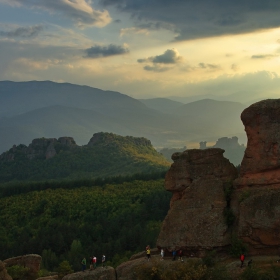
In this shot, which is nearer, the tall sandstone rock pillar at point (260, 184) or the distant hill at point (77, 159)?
the tall sandstone rock pillar at point (260, 184)

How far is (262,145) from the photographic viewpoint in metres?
37.2

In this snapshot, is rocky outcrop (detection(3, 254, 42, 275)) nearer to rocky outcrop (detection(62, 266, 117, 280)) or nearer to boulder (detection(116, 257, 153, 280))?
rocky outcrop (detection(62, 266, 117, 280))

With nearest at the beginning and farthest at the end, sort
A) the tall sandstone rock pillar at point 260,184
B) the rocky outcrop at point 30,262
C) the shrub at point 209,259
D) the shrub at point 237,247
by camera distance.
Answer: the tall sandstone rock pillar at point 260,184 < the shrub at point 209,259 < the shrub at point 237,247 < the rocky outcrop at point 30,262

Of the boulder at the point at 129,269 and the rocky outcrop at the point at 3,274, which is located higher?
the boulder at the point at 129,269

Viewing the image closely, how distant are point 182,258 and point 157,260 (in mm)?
1872

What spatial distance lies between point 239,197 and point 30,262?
2165 centimetres

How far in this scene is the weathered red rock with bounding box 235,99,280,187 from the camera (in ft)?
120

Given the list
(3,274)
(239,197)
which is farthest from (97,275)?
(239,197)

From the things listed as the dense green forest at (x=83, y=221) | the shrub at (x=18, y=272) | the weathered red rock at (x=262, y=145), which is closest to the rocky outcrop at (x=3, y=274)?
the shrub at (x=18, y=272)

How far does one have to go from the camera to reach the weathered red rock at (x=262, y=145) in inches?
1439

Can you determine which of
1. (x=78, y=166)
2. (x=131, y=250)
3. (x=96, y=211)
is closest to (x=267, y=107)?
(x=131, y=250)

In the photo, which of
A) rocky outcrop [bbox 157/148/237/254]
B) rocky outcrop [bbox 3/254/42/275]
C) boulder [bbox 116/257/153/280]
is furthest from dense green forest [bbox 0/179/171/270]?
rocky outcrop [bbox 157/148/237/254]

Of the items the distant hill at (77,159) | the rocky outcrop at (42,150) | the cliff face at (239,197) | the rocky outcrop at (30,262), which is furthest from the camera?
the rocky outcrop at (42,150)

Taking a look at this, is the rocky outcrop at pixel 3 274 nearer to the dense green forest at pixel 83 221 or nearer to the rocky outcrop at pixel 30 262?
the rocky outcrop at pixel 30 262
